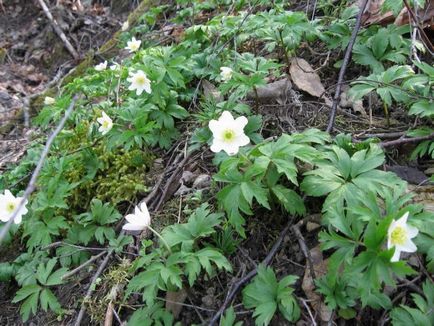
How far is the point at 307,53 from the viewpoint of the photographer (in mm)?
3582

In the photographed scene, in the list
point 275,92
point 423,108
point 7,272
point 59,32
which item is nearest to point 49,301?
point 7,272

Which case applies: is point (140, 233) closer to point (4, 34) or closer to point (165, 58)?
point (165, 58)

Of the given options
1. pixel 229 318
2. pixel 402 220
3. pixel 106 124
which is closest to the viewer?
pixel 402 220

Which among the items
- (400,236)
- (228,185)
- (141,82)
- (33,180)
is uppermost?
(33,180)

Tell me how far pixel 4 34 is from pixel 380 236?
811 centimetres

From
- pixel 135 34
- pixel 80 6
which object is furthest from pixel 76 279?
pixel 80 6

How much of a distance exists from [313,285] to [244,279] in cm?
36

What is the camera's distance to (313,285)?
198 centimetres

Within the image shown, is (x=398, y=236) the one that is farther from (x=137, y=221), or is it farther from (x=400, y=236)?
(x=137, y=221)


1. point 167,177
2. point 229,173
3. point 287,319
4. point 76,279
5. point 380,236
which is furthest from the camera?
point 167,177

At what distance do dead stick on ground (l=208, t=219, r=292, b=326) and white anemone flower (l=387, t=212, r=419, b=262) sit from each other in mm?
692

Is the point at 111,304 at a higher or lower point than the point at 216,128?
lower

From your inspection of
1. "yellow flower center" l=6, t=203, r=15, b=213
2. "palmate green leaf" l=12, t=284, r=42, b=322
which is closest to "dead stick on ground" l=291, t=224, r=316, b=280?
"palmate green leaf" l=12, t=284, r=42, b=322

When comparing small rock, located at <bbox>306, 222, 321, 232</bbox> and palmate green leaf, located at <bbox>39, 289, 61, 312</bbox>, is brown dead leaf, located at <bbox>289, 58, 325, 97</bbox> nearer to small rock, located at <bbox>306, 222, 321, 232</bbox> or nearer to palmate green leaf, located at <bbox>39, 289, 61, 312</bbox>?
small rock, located at <bbox>306, 222, 321, 232</bbox>
